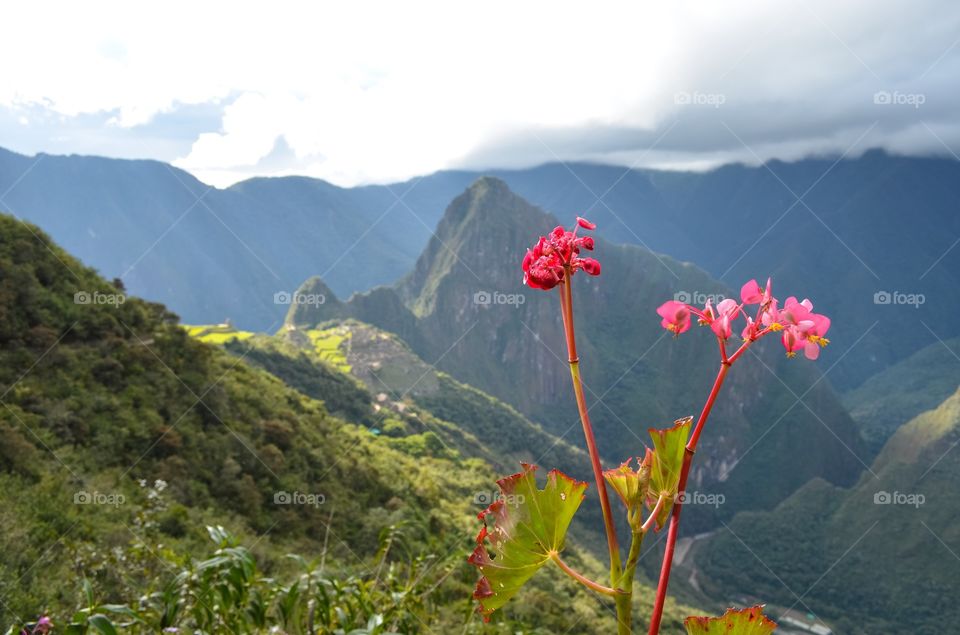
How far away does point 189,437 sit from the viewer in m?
12.8

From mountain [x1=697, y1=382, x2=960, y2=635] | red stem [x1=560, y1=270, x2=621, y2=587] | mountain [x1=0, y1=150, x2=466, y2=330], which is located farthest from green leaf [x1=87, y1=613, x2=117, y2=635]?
mountain [x1=0, y1=150, x2=466, y2=330]

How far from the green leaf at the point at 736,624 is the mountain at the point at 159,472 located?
1.78 meters

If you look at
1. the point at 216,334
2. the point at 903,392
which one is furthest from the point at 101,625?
the point at 903,392

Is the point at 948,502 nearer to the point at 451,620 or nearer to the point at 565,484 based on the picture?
the point at 451,620

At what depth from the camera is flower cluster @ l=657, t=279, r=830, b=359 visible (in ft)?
2.53

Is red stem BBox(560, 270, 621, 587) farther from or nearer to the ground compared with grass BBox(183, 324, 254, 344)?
nearer to the ground

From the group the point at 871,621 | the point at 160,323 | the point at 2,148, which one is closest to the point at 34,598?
Result: the point at 160,323

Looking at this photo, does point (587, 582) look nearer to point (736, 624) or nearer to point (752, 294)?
point (736, 624)

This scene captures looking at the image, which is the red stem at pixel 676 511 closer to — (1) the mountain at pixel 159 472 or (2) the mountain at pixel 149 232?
(1) the mountain at pixel 159 472

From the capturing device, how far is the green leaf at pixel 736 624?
78cm

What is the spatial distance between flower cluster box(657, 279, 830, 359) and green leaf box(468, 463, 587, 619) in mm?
272

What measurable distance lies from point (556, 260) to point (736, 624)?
1.74ft

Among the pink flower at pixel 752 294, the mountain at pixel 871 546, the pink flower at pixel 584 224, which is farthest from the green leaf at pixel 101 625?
the mountain at pixel 871 546

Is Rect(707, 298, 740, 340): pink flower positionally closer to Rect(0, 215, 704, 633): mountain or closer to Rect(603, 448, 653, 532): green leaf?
Rect(603, 448, 653, 532): green leaf
